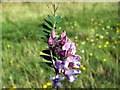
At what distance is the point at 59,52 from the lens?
1.02m

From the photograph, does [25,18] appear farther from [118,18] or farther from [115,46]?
[115,46]

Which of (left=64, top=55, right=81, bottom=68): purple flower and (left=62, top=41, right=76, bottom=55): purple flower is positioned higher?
(left=62, top=41, right=76, bottom=55): purple flower

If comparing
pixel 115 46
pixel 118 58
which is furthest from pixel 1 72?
pixel 115 46

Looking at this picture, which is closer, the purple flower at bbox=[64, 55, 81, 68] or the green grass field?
the purple flower at bbox=[64, 55, 81, 68]

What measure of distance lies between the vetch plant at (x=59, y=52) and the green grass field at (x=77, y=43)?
31 cm

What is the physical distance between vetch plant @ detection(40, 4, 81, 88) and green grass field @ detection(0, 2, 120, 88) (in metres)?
0.31

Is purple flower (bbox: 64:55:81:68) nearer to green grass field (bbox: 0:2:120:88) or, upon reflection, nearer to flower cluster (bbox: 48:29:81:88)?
flower cluster (bbox: 48:29:81:88)

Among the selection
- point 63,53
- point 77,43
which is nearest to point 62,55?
point 63,53

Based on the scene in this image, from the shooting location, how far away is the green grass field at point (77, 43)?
339 cm

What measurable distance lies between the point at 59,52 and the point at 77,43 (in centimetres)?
376

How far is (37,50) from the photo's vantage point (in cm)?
427

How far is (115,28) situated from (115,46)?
3.90ft

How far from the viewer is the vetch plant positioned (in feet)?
3.37

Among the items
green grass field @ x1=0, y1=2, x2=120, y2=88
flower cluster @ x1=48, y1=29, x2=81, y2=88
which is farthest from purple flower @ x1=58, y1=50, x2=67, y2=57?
green grass field @ x1=0, y1=2, x2=120, y2=88
